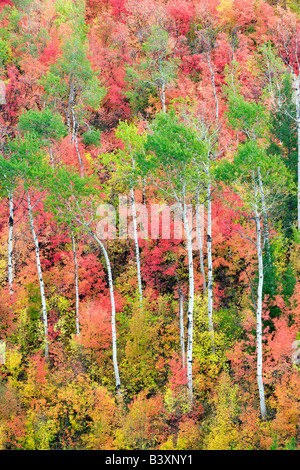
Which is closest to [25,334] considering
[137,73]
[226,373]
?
[226,373]

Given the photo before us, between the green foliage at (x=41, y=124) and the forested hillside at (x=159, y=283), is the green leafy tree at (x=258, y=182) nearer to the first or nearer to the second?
the forested hillside at (x=159, y=283)

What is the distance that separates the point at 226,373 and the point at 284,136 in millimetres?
14888

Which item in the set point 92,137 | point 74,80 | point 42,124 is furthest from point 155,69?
point 42,124

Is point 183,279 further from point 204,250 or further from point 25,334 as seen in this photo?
point 25,334

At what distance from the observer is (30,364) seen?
2059cm

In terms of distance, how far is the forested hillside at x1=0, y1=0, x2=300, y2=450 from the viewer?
57.8 ft

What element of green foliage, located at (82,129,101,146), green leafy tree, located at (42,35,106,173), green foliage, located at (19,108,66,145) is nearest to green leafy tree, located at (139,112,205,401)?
green foliage, located at (19,108,66,145)

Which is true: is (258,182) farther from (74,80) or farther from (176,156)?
(74,80)

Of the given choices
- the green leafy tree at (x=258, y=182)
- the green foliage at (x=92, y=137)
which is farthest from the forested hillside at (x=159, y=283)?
the green foliage at (x=92, y=137)

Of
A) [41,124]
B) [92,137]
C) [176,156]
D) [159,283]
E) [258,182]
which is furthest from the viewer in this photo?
[92,137]

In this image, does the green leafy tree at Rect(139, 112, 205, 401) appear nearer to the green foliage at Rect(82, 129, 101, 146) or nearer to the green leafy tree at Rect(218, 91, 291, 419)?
the green leafy tree at Rect(218, 91, 291, 419)

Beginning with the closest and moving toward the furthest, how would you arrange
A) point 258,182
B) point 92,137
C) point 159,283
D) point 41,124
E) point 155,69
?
point 258,182 → point 159,283 → point 41,124 → point 155,69 → point 92,137

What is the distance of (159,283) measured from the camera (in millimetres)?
26031

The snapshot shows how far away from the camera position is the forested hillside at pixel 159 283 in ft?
57.8
